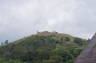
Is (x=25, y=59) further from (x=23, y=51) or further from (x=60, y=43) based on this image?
(x=60, y=43)

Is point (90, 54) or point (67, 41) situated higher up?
point (67, 41)

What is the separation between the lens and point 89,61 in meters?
11.1

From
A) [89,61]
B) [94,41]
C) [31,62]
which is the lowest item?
[89,61]

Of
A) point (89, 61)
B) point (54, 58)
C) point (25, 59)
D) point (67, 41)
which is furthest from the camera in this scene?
point (67, 41)

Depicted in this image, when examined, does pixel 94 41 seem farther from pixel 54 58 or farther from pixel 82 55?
pixel 54 58

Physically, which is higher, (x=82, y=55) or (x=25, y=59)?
(x=25, y=59)

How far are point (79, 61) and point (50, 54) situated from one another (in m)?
68.7

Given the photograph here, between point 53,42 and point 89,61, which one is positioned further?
point 53,42

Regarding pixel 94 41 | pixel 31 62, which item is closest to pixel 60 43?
pixel 31 62

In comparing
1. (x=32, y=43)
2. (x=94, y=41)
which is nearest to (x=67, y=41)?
(x=32, y=43)

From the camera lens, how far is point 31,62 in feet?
241

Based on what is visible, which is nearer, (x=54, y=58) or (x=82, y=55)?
(x=82, y=55)

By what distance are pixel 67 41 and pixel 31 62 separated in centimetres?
3974

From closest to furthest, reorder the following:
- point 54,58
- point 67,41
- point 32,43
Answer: point 54,58, point 32,43, point 67,41
